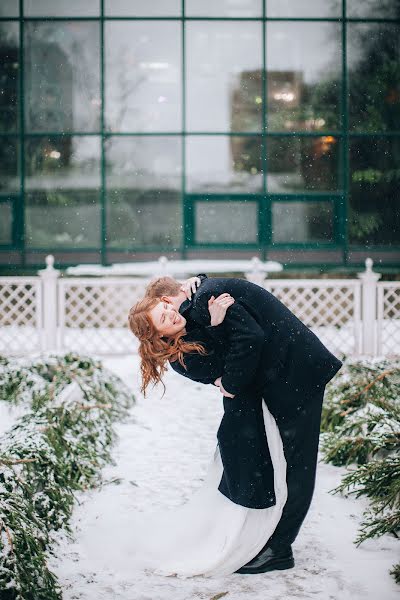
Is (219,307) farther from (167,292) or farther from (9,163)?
(9,163)

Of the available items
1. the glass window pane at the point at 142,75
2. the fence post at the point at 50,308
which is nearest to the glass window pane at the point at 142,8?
the glass window pane at the point at 142,75

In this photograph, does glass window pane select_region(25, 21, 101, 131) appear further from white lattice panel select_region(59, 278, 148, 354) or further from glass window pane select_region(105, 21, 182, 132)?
white lattice panel select_region(59, 278, 148, 354)

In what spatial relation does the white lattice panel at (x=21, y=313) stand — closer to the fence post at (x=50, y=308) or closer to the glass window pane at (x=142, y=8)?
the fence post at (x=50, y=308)

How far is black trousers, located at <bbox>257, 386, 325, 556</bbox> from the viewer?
373 centimetres

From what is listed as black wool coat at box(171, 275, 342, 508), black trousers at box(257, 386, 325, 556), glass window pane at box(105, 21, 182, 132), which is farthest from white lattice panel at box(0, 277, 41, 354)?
black trousers at box(257, 386, 325, 556)

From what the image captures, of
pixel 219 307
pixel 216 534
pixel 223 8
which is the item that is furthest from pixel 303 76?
pixel 216 534

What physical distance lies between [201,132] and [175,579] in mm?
9634

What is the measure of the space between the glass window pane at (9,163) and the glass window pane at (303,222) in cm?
416

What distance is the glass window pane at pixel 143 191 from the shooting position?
494 inches

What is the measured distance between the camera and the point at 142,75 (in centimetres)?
1262

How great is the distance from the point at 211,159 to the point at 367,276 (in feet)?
12.5

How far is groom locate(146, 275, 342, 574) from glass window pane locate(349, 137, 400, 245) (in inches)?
361

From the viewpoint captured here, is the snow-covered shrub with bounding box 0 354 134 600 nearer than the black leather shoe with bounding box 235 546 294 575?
Yes

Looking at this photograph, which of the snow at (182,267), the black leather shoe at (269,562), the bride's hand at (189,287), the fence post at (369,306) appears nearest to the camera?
the bride's hand at (189,287)
